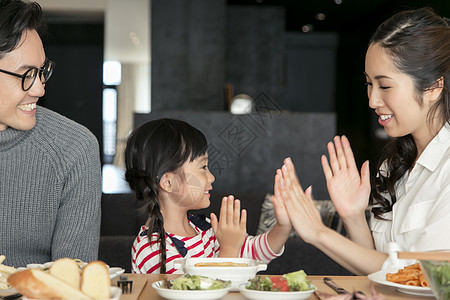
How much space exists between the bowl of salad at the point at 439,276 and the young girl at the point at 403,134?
448 mm

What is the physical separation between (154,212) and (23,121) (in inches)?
17.9

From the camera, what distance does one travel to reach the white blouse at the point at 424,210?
1.38 meters

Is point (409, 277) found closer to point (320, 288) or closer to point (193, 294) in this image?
point (320, 288)

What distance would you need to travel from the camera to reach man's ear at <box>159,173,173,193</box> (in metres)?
1.75

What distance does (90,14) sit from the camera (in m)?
7.95

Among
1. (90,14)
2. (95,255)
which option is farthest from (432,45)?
(90,14)

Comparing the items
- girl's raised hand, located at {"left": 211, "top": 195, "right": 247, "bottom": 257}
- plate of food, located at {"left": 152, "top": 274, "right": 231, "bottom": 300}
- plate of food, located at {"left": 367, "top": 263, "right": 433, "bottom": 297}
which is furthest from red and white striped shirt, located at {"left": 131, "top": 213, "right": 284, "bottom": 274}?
plate of food, located at {"left": 367, "top": 263, "right": 433, "bottom": 297}

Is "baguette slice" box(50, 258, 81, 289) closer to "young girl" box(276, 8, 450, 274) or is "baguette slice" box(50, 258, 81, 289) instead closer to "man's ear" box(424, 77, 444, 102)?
"young girl" box(276, 8, 450, 274)

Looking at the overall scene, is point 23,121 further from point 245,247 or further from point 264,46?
point 264,46

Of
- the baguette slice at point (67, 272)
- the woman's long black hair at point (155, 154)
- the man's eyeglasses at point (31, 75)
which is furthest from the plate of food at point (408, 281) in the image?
the man's eyeglasses at point (31, 75)

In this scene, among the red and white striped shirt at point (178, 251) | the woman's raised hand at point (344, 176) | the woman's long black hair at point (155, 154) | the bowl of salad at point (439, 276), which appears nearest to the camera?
the bowl of salad at point (439, 276)

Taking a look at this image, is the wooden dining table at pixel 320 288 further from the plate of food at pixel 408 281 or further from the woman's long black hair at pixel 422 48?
the woman's long black hair at pixel 422 48

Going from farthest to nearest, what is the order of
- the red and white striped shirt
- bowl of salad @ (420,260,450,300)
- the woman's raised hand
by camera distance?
1. the red and white striped shirt
2. the woman's raised hand
3. bowl of salad @ (420,260,450,300)

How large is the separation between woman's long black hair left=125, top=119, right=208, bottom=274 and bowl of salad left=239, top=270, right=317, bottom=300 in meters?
0.70
